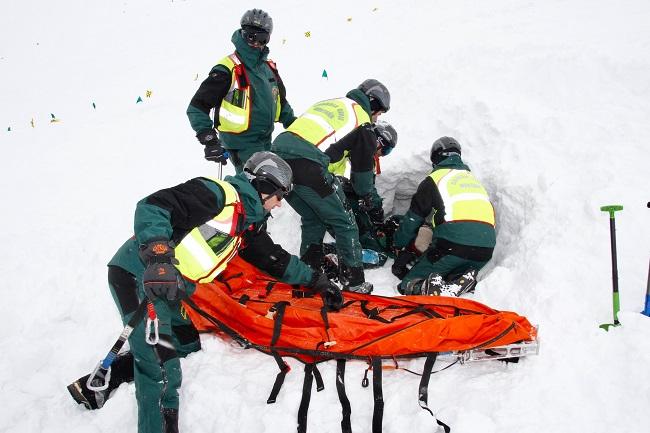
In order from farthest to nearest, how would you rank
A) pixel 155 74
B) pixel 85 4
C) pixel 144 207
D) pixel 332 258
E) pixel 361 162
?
pixel 85 4 < pixel 155 74 < pixel 332 258 < pixel 361 162 < pixel 144 207

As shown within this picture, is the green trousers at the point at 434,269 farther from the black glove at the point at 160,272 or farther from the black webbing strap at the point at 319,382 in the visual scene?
the black glove at the point at 160,272

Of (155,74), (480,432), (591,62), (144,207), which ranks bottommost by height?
(480,432)

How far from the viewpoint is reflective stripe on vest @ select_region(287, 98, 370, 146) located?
13.1 ft

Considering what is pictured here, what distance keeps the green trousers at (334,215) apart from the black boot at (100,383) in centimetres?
186

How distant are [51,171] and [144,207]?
555 centimetres

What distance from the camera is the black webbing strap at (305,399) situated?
2816 millimetres

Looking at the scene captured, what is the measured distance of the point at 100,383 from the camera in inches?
115

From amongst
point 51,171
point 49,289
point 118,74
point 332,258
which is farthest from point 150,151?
point 118,74

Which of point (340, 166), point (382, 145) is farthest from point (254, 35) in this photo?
point (382, 145)

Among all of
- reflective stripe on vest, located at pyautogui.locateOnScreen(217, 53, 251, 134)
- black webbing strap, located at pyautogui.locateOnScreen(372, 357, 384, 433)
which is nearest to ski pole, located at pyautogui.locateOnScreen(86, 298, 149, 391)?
black webbing strap, located at pyautogui.locateOnScreen(372, 357, 384, 433)

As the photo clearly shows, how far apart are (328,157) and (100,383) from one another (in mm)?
2385

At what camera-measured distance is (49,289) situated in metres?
4.57

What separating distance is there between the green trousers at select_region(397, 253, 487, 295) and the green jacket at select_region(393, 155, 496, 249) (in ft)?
0.62

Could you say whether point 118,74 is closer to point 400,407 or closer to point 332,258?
point 332,258
